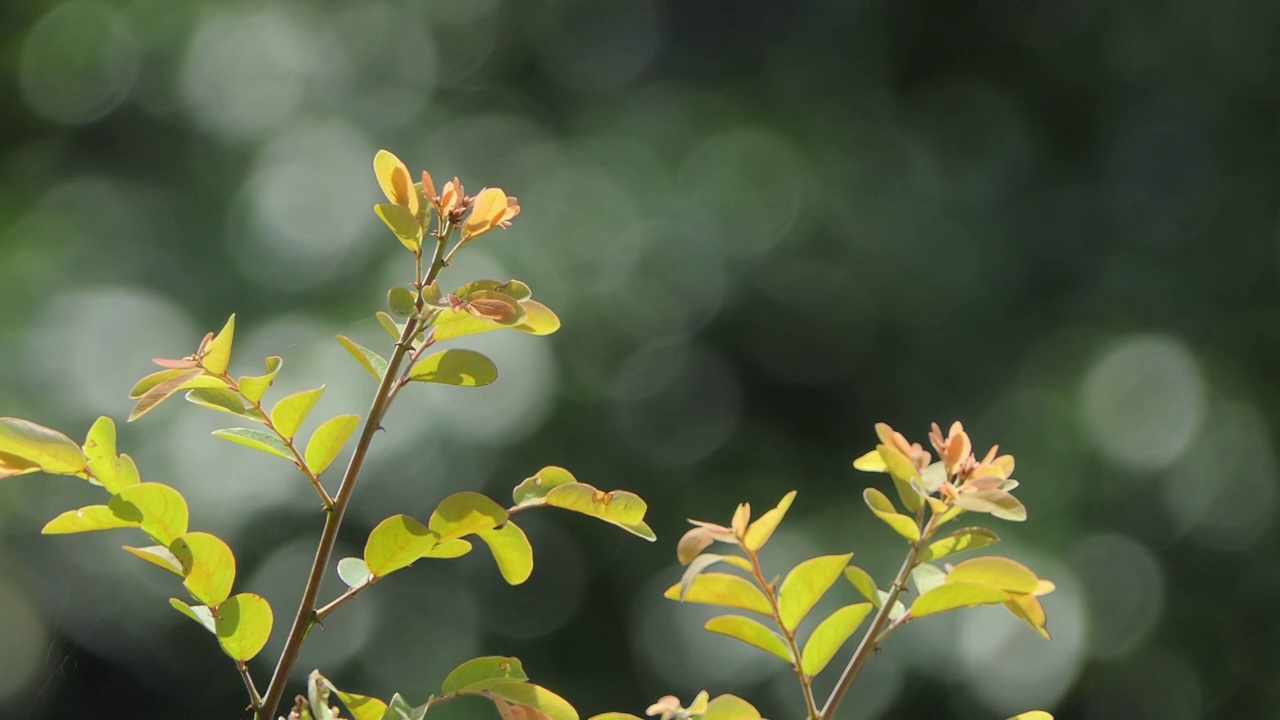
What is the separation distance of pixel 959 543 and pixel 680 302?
164 cm

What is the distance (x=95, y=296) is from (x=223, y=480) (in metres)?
0.39

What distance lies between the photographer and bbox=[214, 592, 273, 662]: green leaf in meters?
0.24

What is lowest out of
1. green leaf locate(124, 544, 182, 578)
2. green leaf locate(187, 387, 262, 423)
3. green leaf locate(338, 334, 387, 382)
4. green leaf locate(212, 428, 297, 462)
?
green leaf locate(124, 544, 182, 578)

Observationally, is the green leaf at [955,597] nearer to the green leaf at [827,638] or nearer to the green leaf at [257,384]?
the green leaf at [827,638]

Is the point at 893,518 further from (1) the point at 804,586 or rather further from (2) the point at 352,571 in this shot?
(2) the point at 352,571

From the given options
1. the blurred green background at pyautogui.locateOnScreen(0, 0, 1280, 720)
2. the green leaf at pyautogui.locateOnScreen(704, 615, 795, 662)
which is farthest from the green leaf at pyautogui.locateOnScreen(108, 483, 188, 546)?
the blurred green background at pyautogui.locateOnScreen(0, 0, 1280, 720)

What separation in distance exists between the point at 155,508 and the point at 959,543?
155mm

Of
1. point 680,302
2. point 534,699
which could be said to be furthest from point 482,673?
point 680,302

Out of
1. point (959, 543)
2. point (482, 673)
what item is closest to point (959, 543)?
point (959, 543)

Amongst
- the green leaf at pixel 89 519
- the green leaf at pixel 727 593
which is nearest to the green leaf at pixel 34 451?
the green leaf at pixel 89 519

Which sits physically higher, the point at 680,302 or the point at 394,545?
the point at 680,302

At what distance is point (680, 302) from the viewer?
1.86m

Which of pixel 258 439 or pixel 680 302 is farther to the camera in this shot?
pixel 680 302

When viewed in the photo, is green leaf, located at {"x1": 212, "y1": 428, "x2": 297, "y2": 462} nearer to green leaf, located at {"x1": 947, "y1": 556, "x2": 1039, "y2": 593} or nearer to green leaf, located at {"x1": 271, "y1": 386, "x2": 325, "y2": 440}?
green leaf, located at {"x1": 271, "y1": 386, "x2": 325, "y2": 440}
